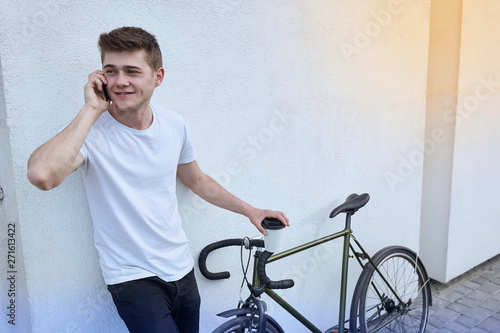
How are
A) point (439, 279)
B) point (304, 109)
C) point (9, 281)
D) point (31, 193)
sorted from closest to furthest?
point (31, 193) < point (9, 281) < point (304, 109) < point (439, 279)

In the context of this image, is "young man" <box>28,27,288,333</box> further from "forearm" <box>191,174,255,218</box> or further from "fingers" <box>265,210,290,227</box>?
"forearm" <box>191,174,255,218</box>

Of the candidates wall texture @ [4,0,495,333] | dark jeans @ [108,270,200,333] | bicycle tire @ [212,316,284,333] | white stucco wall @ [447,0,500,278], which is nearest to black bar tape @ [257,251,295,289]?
bicycle tire @ [212,316,284,333]

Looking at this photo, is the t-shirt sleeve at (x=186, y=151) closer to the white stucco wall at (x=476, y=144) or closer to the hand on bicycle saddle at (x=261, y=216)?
the hand on bicycle saddle at (x=261, y=216)

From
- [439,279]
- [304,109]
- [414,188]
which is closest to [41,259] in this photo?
[304,109]

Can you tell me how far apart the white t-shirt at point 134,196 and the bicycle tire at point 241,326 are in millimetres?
383

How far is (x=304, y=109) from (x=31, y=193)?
180 centimetres

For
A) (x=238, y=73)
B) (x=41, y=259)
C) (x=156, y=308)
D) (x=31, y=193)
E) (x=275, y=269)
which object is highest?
(x=238, y=73)

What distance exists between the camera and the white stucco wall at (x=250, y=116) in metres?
2.08

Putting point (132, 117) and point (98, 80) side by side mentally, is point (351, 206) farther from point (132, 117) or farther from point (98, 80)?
point (98, 80)

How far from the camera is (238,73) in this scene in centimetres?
269

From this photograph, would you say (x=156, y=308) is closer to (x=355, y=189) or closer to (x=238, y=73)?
(x=238, y=73)

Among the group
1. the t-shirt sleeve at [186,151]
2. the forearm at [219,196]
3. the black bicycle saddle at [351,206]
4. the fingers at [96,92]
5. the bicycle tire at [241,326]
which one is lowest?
the bicycle tire at [241,326]

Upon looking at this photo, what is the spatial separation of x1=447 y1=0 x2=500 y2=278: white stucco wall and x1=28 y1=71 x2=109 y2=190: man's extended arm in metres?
3.46

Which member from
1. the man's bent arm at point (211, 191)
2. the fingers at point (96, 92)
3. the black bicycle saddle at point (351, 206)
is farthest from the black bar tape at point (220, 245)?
the fingers at point (96, 92)
